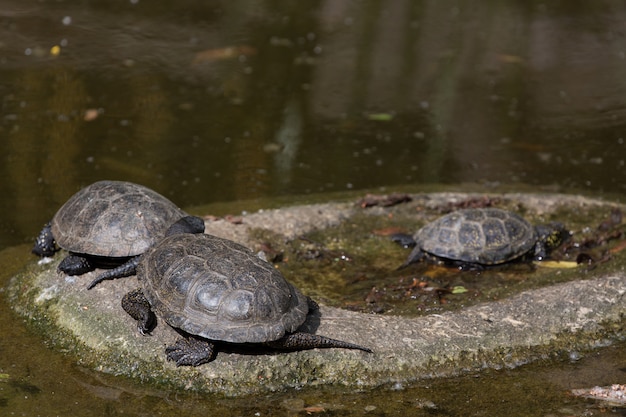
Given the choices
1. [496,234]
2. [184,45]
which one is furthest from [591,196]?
[184,45]

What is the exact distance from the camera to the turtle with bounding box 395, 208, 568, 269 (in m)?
6.64

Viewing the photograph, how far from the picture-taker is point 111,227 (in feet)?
19.0

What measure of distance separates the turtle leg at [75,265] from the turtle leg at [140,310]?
1.90 ft

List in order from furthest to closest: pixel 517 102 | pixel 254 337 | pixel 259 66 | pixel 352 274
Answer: pixel 259 66, pixel 517 102, pixel 352 274, pixel 254 337

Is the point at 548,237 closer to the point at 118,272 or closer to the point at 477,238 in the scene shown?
the point at 477,238

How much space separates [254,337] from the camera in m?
4.88

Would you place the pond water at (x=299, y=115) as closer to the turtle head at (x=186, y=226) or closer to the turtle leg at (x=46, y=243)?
the turtle leg at (x=46, y=243)

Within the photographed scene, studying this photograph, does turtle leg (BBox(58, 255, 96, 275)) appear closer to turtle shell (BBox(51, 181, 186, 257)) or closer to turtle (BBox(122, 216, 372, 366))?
turtle shell (BBox(51, 181, 186, 257))

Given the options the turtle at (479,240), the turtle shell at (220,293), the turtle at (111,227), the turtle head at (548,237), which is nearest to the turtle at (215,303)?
the turtle shell at (220,293)

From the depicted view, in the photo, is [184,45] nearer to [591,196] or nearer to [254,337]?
[591,196]

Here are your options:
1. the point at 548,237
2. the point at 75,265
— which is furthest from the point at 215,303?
the point at 548,237

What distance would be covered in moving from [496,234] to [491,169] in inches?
99.0

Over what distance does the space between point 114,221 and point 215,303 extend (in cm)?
119

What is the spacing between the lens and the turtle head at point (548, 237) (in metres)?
6.84
